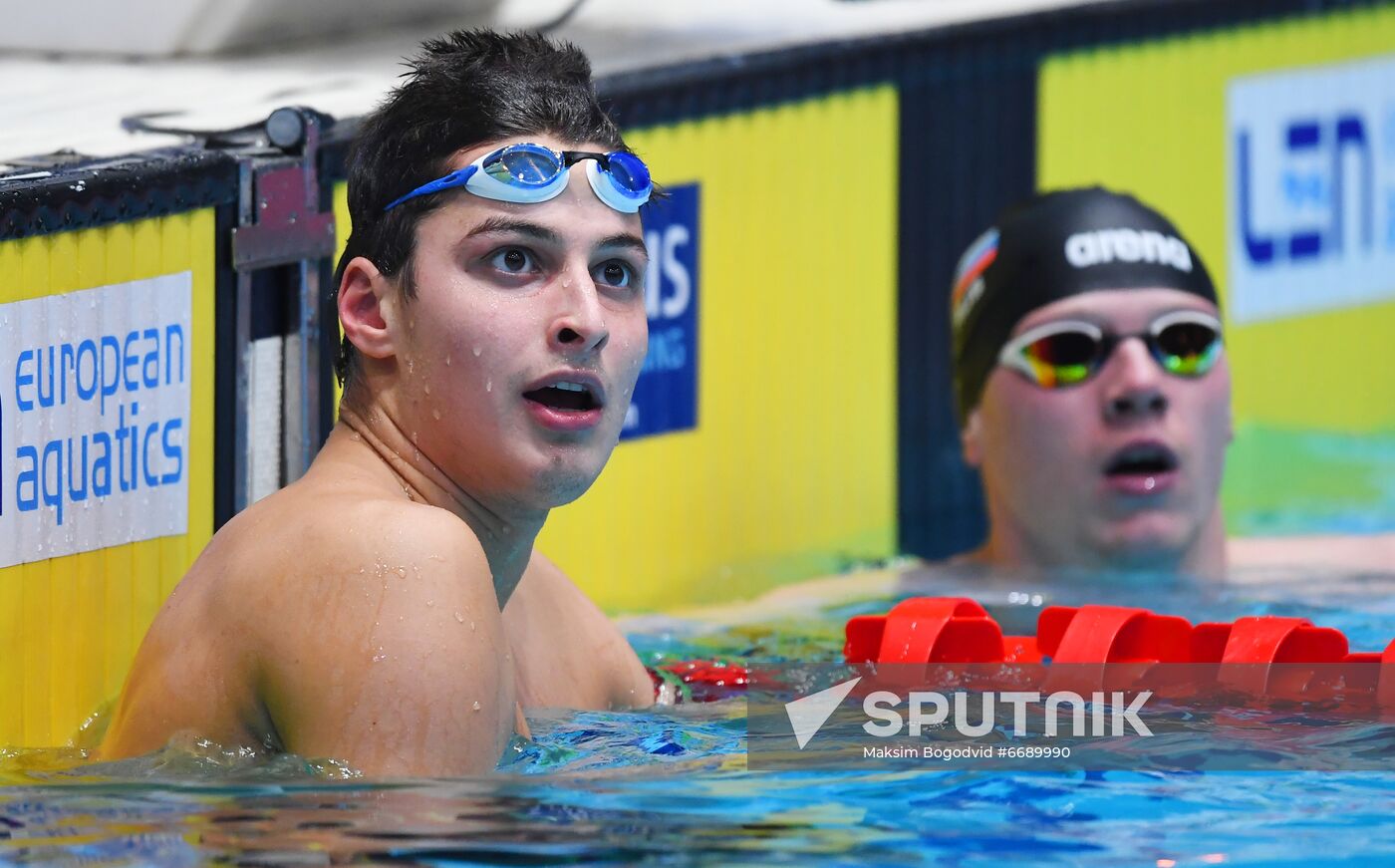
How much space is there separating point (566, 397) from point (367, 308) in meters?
0.33

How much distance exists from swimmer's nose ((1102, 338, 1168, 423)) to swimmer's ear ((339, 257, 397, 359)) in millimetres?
2622

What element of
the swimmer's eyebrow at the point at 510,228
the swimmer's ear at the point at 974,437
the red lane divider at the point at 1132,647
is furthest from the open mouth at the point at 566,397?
the swimmer's ear at the point at 974,437

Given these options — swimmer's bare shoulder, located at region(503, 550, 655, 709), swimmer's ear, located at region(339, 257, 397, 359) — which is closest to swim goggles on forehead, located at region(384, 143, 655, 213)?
swimmer's ear, located at region(339, 257, 397, 359)

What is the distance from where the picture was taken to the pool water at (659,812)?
3.09m

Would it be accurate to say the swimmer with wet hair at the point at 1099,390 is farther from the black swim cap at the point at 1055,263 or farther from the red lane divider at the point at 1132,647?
the red lane divider at the point at 1132,647

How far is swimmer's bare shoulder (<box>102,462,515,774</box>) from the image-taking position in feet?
10.4

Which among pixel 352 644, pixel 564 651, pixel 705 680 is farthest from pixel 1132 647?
pixel 352 644

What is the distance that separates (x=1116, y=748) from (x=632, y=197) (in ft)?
3.91

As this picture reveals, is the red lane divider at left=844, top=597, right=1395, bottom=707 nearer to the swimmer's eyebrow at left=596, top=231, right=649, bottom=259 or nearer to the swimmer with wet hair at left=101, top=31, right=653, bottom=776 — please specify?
the swimmer with wet hair at left=101, top=31, right=653, bottom=776

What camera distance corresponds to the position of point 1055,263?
5.86 m

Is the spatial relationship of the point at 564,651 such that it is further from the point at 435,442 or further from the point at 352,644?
the point at 352,644

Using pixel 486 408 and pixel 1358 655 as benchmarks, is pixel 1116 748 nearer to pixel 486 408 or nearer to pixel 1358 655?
pixel 1358 655

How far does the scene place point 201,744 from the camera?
11.1 feet

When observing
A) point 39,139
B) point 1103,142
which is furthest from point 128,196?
point 1103,142
